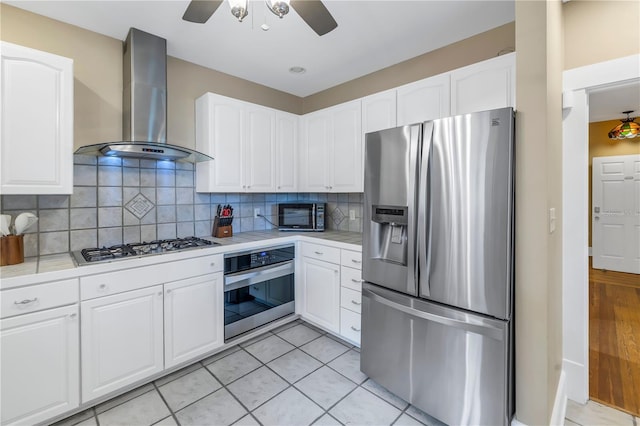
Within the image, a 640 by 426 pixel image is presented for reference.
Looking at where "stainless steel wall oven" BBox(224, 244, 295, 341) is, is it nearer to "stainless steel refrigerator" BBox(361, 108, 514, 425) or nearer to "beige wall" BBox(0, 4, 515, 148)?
"stainless steel refrigerator" BBox(361, 108, 514, 425)

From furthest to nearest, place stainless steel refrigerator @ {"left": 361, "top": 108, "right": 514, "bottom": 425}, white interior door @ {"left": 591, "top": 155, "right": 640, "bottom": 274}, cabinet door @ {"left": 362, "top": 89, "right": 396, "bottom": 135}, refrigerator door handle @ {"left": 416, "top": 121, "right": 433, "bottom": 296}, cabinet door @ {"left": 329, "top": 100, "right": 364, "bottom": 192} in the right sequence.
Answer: white interior door @ {"left": 591, "top": 155, "right": 640, "bottom": 274}, cabinet door @ {"left": 329, "top": 100, "right": 364, "bottom": 192}, cabinet door @ {"left": 362, "top": 89, "right": 396, "bottom": 135}, refrigerator door handle @ {"left": 416, "top": 121, "right": 433, "bottom": 296}, stainless steel refrigerator @ {"left": 361, "top": 108, "right": 514, "bottom": 425}

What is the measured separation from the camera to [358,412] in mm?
1815

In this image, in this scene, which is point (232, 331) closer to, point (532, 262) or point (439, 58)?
point (532, 262)

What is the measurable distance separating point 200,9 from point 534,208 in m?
2.07

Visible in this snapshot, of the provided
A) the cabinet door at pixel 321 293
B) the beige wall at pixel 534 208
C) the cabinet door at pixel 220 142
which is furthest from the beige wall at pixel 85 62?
the beige wall at pixel 534 208

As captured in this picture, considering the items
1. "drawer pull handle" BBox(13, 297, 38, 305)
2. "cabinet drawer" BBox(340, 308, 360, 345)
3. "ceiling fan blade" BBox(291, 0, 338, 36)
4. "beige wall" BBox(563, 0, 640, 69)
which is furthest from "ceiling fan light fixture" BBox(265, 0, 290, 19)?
"cabinet drawer" BBox(340, 308, 360, 345)

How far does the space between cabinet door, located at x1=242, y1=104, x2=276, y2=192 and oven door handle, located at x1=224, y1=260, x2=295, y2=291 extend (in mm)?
846

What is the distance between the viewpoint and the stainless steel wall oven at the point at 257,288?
250 centimetres

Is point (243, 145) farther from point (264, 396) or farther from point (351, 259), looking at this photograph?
point (264, 396)

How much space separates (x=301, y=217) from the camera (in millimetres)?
3262

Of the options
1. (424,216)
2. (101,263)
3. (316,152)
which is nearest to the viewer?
(424,216)

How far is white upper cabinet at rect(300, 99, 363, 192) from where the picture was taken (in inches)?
113

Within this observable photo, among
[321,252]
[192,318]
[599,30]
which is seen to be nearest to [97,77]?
[192,318]

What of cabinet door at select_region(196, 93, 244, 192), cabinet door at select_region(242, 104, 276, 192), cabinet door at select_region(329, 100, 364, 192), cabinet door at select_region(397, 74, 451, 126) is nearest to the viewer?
cabinet door at select_region(397, 74, 451, 126)
